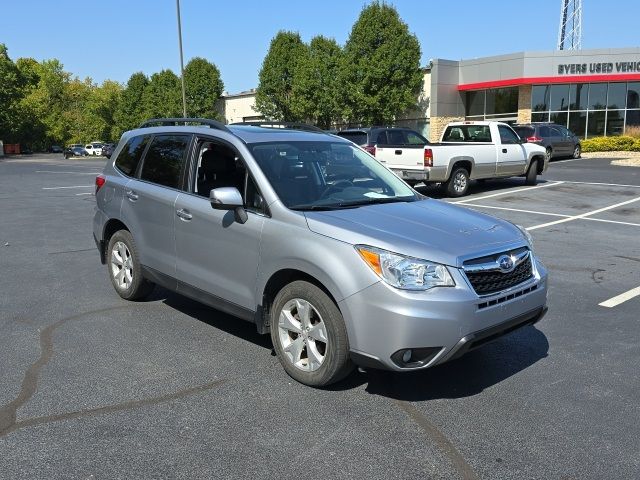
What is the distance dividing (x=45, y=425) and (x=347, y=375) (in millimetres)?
1939

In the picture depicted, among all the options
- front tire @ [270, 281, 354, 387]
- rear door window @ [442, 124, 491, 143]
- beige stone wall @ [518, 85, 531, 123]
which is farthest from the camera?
beige stone wall @ [518, 85, 531, 123]

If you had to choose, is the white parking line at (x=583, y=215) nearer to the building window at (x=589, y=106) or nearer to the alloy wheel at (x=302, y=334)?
the alloy wheel at (x=302, y=334)

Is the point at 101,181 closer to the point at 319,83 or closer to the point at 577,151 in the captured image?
the point at 577,151

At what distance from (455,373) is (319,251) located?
58.3 inches

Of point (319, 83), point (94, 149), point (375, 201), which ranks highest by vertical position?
point (319, 83)

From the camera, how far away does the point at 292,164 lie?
189 inches

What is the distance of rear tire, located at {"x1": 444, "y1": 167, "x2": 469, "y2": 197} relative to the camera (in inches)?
597

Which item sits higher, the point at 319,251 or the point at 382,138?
the point at 382,138

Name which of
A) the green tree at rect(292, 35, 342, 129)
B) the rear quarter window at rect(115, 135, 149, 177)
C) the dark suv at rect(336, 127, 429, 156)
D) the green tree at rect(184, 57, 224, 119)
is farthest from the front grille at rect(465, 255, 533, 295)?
the green tree at rect(184, 57, 224, 119)

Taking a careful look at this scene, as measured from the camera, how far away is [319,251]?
153 inches

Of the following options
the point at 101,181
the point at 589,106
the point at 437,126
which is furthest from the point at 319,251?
the point at 437,126

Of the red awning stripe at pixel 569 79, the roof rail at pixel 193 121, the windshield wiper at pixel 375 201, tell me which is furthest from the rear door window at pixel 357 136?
the red awning stripe at pixel 569 79

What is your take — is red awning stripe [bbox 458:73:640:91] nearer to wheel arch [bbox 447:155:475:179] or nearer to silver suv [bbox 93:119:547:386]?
wheel arch [bbox 447:155:475:179]

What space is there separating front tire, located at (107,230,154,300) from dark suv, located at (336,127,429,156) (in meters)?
10.7
